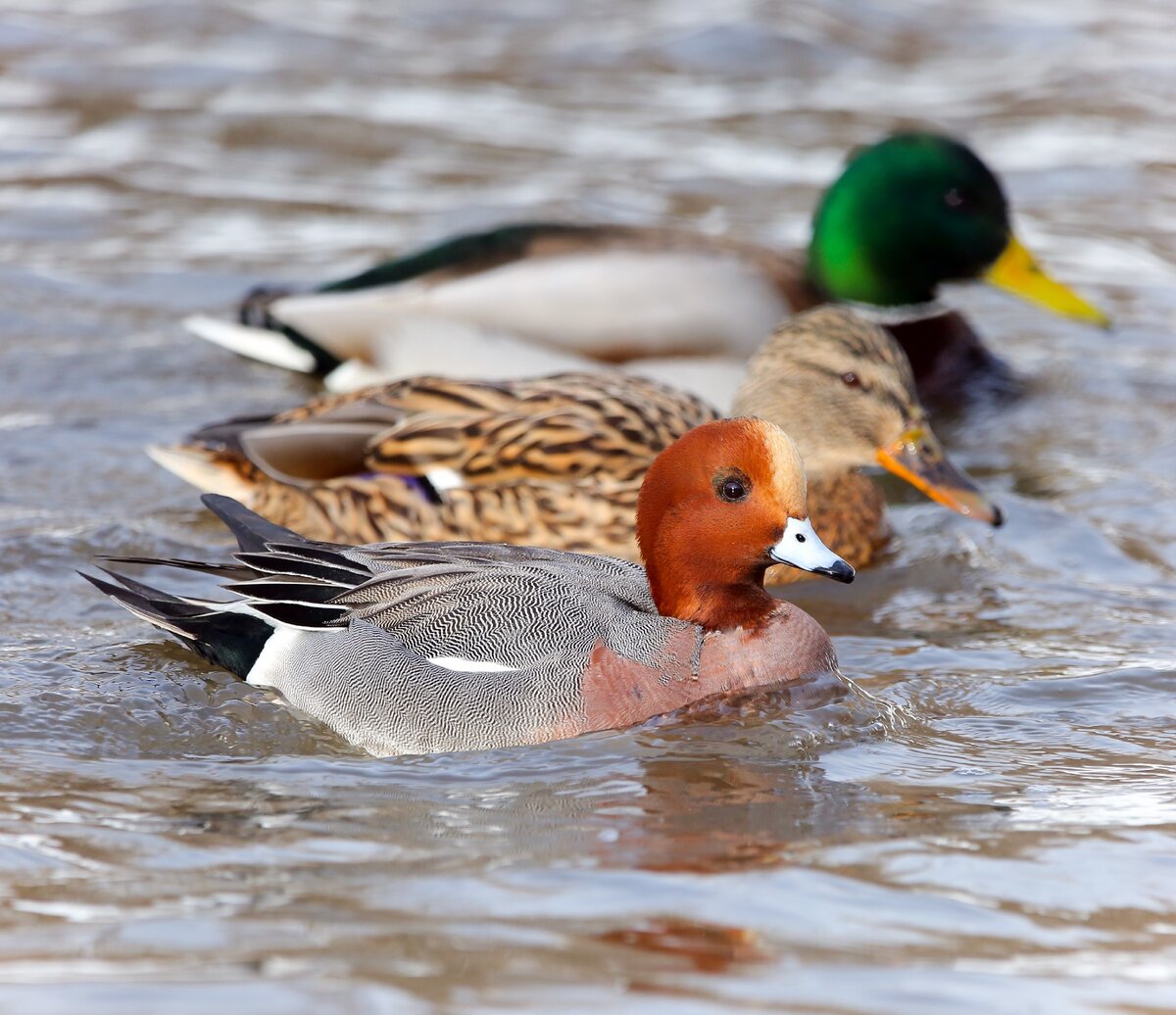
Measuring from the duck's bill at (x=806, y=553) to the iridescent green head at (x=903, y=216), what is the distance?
3997 millimetres

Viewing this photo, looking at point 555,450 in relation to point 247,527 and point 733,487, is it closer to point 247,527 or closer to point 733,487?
point 247,527

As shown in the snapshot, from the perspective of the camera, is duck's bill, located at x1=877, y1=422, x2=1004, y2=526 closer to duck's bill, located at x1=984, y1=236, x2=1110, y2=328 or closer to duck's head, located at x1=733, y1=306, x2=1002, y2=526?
duck's head, located at x1=733, y1=306, x2=1002, y2=526

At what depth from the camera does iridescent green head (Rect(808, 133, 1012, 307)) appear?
29.5ft

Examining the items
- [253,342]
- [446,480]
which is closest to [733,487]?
[446,480]

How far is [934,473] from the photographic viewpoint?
6.78 m

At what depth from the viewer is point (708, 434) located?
5.17 m

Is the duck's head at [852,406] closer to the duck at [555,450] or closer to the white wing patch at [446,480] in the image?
the duck at [555,450]

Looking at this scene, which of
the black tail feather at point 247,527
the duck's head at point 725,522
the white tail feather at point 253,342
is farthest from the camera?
the white tail feather at point 253,342

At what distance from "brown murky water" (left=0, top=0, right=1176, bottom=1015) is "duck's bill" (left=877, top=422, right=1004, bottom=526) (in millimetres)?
276

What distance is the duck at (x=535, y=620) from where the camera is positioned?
4.92 meters

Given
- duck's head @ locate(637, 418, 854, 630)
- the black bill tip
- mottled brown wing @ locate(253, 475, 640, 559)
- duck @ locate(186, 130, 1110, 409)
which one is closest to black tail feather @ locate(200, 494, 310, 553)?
mottled brown wing @ locate(253, 475, 640, 559)

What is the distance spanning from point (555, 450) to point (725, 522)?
1.53 metres

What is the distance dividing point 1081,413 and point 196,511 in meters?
4.05

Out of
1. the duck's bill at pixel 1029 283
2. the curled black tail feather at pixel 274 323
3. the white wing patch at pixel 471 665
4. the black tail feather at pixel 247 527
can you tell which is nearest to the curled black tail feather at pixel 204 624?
the black tail feather at pixel 247 527
